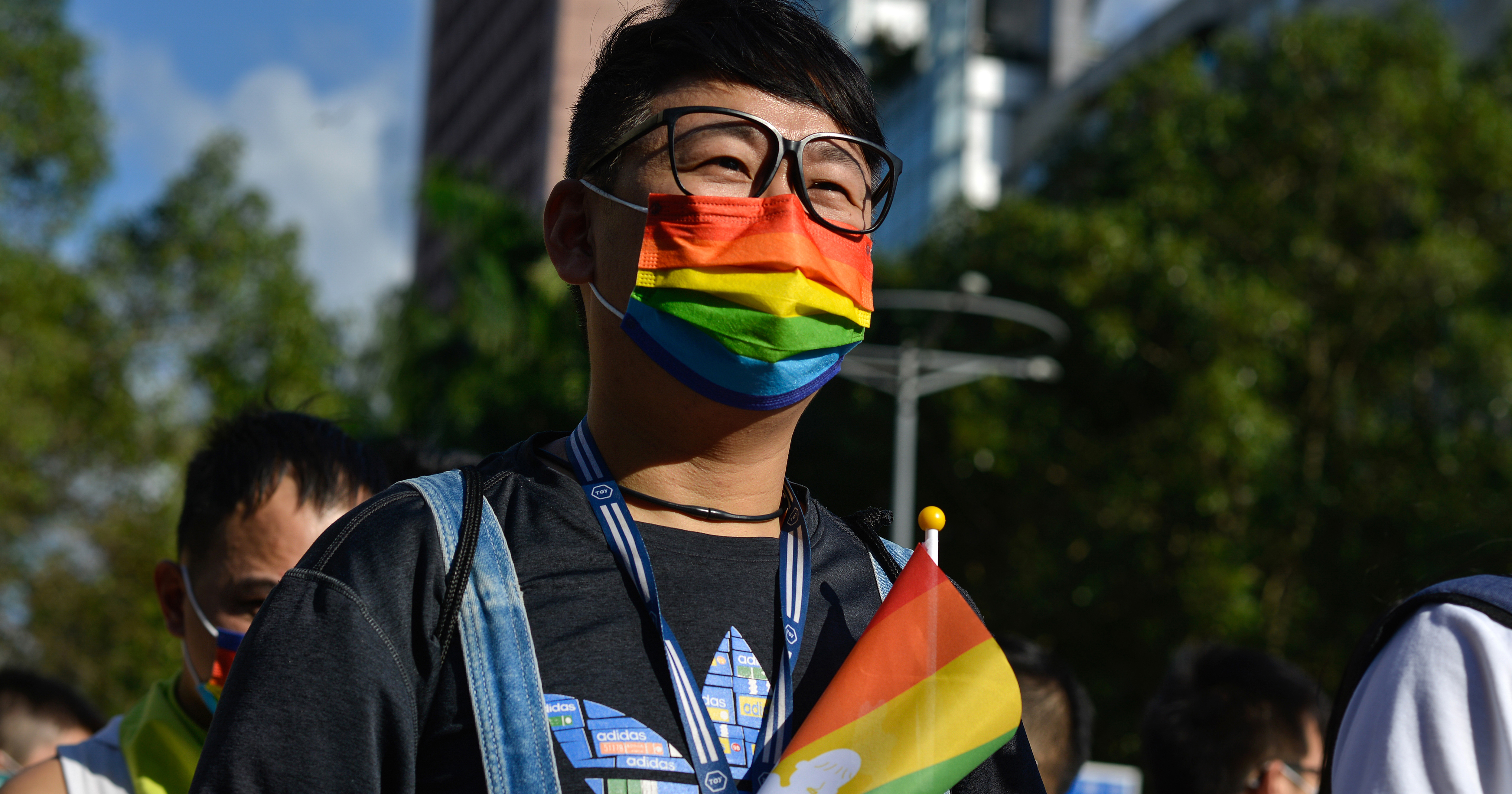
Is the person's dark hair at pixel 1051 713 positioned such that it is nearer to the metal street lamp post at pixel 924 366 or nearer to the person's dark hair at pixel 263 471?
the person's dark hair at pixel 263 471

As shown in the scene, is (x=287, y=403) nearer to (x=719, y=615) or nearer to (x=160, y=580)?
(x=160, y=580)

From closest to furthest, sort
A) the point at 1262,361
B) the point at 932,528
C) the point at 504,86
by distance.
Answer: the point at 932,528 < the point at 1262,361 < the point at 504,86

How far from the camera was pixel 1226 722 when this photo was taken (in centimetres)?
391

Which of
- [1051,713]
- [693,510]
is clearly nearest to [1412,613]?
[693,510]

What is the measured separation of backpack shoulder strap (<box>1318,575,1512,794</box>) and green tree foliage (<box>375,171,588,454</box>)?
14.8 m

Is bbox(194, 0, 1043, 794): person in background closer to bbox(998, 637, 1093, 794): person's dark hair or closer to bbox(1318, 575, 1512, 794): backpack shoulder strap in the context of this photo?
bbox(1318, 575, 1512, 794): backpack shoulder strap

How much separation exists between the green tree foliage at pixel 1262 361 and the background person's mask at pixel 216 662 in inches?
403

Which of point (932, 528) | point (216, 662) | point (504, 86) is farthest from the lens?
point (504, 86)

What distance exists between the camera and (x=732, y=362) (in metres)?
1.84

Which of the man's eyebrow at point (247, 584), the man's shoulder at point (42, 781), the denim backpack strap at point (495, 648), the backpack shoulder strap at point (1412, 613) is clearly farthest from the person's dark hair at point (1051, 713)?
the denim backpack strap at point (495, 648)

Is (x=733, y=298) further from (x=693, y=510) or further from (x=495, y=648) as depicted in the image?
(x=495, y=648)

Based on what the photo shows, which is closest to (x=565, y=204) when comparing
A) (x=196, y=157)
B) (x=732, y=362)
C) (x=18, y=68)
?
(x=732, y=362)

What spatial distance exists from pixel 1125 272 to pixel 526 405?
7274mm

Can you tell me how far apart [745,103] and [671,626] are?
679mm
